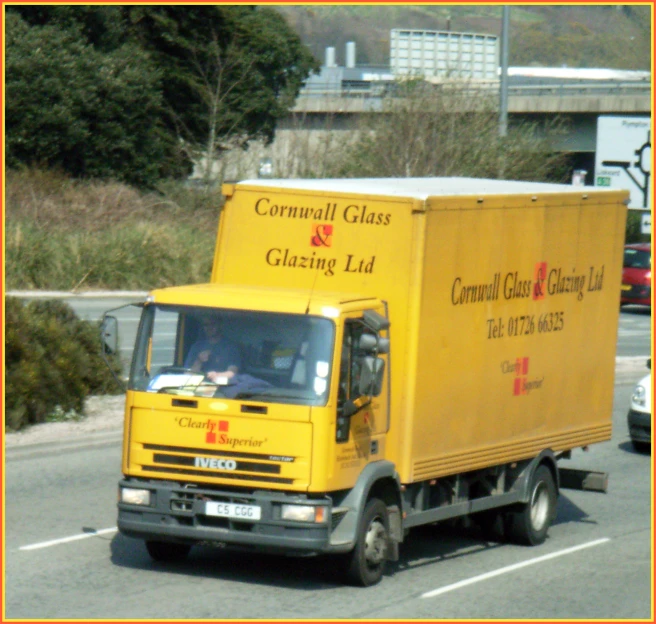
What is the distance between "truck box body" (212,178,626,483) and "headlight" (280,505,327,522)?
1.04 m

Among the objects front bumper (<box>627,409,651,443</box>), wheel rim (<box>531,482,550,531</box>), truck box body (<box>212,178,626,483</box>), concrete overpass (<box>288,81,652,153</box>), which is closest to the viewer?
truck box body (<box>212,178,626,483</box>)

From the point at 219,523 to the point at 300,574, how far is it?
3.69 ft

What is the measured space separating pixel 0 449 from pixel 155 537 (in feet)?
A: 17.3

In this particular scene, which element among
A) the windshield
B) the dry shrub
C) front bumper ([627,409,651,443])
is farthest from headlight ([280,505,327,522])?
the dry shrub

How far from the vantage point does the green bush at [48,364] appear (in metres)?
15.6

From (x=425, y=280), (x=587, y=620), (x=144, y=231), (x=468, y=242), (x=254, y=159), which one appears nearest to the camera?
(x=587, y=620)

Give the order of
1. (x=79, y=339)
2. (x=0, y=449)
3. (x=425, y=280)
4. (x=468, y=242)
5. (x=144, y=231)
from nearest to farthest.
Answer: (x=425, y=280) < (x=468, y=242) < (x=0, y=449) < (x=79, y=339) < (x=144, y=231)

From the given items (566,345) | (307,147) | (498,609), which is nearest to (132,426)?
(498,609)

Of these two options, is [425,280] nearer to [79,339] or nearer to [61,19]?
[79,339]

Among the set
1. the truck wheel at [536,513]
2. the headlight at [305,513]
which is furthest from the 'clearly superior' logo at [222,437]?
the truck wheel at [536,513]

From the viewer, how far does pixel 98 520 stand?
12.0 m

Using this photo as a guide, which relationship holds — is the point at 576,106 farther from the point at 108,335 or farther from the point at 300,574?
the point at 108,335

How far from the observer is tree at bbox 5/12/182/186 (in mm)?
42469

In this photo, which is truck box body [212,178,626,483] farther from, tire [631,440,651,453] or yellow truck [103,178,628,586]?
tire [631,440,651,453]
